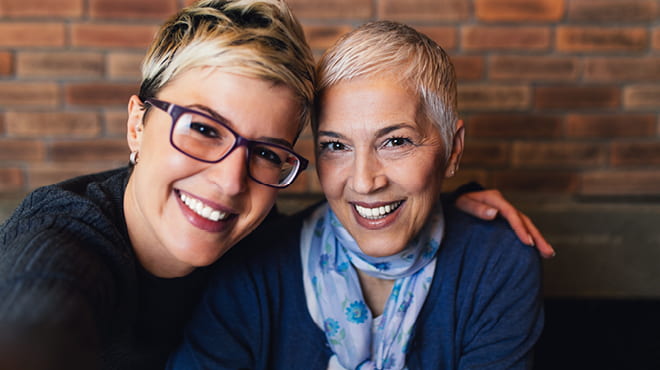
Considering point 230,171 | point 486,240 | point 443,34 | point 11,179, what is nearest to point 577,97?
point 443,34

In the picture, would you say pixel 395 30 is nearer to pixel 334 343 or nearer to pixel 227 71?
pixel 227 71

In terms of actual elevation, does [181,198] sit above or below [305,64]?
below

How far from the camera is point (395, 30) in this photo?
52.8 inches

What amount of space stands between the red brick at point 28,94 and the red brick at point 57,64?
4cm

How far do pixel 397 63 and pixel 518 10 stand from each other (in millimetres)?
1059

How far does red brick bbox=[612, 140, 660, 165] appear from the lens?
2.22 m

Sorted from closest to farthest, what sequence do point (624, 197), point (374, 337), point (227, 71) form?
1. point (227, 71)
2. point (374, 337)
3. point (624, 197)

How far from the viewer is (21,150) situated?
85.2 inches

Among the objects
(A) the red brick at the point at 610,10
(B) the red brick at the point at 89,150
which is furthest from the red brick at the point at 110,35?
(A) the red brick at the point at 610,10

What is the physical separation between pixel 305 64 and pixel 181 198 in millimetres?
403

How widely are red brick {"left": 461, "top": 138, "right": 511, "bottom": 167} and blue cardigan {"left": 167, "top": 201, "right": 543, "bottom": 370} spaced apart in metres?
0.77

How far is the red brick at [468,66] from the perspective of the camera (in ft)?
7.01

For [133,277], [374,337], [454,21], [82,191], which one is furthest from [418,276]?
[454,21]

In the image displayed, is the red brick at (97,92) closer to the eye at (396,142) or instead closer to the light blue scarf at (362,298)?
the light blue scarf at (362,298)
